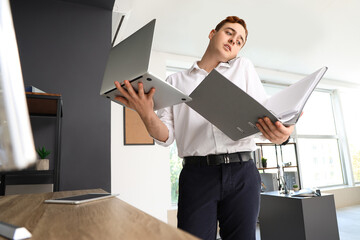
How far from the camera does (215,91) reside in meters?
0.91

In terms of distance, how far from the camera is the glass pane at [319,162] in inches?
215

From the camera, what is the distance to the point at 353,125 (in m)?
6.40

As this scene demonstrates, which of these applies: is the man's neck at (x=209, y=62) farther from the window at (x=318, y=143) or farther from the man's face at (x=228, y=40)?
the window at (x=318, y=143)

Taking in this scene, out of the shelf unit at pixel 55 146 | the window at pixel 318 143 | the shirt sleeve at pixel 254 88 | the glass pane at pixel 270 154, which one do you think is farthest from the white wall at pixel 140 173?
the window at pixel 318 143

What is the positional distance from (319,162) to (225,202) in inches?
219

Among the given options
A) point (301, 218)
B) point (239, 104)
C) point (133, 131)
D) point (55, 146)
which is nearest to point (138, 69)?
point (239, 104)

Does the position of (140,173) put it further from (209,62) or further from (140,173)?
(209,62)

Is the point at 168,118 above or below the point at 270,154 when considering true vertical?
above

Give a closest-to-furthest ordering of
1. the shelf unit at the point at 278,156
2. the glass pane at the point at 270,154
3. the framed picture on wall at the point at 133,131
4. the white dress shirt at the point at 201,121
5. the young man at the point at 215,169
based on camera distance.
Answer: the young man at the point at 215,169 → the white dress shirt at the point at 201,121 → the framed picture on wall at the point at 133,131 → the shelf unit at the point at 278,156 → the glass pane at the point at 270,154

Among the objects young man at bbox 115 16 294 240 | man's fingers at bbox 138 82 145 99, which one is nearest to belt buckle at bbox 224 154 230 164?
young man at bbox 115 16 294 240

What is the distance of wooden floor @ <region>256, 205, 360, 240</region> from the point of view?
10.8ft

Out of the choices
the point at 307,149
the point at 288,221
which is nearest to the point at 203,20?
the point at 288,221

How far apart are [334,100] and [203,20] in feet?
15.3

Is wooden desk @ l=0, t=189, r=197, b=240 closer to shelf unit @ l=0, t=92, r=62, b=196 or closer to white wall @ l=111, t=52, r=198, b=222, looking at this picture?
shelf unit @ l=0, t=92, r=62, b=196
